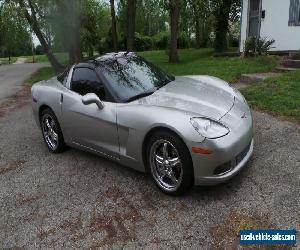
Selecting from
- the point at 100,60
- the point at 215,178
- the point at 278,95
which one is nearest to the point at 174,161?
the point at 215,178

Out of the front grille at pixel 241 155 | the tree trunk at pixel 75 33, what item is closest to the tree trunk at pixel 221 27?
the tree trunk at pixel 75 33

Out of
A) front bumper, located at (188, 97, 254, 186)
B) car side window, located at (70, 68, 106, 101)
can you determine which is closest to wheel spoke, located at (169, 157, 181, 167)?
front bumper, located at (188, 97, 254, 186)

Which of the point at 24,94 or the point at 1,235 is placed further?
the point at 24,94

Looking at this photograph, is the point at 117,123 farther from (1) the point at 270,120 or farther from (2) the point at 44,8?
(2) the point at 44,8

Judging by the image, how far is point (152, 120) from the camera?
4.13m

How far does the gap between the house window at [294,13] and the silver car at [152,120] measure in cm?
927

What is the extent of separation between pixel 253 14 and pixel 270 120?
32.6 feet

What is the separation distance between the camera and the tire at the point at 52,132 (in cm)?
580

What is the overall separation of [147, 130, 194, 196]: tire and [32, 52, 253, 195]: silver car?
0.4 inches

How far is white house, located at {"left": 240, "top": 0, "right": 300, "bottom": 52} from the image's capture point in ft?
44.1

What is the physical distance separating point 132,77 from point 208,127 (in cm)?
164

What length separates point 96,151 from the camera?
505 cm

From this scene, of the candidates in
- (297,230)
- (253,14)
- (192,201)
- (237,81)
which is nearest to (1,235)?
(192,201)

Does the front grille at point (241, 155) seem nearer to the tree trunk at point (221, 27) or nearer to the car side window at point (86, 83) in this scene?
the car side window at point (86, 83)
